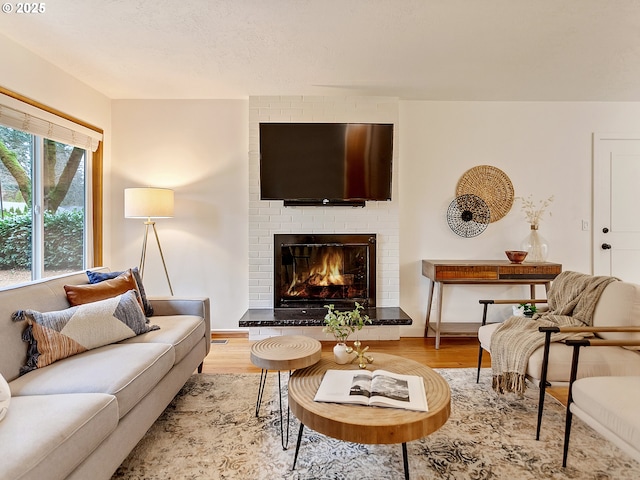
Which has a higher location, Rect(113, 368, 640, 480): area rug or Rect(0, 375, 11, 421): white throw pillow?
Rect(0, 375, 11, 421): white throw pillow

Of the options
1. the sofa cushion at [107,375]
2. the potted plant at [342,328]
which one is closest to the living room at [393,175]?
the potted plant at [342,328]

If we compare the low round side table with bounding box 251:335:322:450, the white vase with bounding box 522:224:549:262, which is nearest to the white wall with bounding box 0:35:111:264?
the low round side table with bounding box 251:335:322:450

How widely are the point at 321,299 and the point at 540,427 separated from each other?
212cm

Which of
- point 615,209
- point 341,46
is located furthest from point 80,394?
point 615,209

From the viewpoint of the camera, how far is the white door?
371 centimetres

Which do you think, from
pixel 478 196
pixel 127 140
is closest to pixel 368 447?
pixel 478 196

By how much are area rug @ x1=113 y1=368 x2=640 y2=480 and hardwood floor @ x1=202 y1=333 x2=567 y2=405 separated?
0.65 m

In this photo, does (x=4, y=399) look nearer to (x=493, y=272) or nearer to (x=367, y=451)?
(x=367, y=451)

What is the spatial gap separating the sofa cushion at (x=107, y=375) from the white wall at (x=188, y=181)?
179 cm

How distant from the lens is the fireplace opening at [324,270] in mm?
3529

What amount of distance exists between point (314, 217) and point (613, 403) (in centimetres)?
264

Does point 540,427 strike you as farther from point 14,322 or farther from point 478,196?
point 14,322

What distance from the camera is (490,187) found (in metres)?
3.68

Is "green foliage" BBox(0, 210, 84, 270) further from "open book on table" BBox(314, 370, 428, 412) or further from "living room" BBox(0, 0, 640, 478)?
"open book on table" BBox(314, 370, 428, 412)
